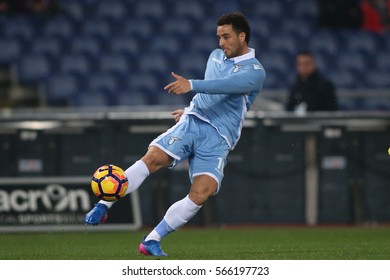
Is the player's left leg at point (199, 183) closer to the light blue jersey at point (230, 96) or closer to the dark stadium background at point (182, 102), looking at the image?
the light blue jersey at point (230, 96)

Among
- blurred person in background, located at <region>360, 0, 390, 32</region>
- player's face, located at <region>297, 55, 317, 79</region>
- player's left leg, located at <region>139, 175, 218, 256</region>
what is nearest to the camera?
player's left leg, located at <region>139, 175, 218, 256</region>

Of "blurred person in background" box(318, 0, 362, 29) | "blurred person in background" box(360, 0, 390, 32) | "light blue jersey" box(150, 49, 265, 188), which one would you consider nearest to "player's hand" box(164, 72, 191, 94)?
"light blue jersey" box(150, 49, 265, 188)

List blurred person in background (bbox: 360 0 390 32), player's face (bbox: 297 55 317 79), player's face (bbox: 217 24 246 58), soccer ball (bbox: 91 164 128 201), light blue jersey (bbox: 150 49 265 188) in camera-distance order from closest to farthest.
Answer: soccer ball (bbox: 91 164 128 201)
light blue jersey (bbox: 150 49 265 188)
player's face (bbox: 217 24 246 58)
player's face (bbox: 297 55 317 79)
blurred person in background (bbox: 360 0 390 32)

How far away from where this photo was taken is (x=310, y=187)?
13.3 metres

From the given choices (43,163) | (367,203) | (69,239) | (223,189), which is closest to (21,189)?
(43,163)

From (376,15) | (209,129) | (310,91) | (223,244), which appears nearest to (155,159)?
(209,129)

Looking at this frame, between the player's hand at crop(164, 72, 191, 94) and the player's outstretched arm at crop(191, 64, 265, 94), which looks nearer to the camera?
the player's hand at crop(164, 72, 191, 94)

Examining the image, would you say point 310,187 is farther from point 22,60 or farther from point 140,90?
point 22,60

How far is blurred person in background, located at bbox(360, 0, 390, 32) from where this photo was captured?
1948cm

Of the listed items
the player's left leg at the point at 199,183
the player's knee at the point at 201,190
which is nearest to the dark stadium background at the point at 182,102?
the player's left leg at the point at 199,183

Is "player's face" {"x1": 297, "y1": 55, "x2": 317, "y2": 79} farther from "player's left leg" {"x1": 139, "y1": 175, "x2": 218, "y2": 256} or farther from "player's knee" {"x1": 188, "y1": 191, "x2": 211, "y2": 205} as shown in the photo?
"player's knee" {"x1": 188, "y1": 191, "x2": 211, "y2": 205}

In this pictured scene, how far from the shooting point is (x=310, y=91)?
13703 millimetres

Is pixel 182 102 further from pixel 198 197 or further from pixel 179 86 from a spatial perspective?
pixel 179 86
